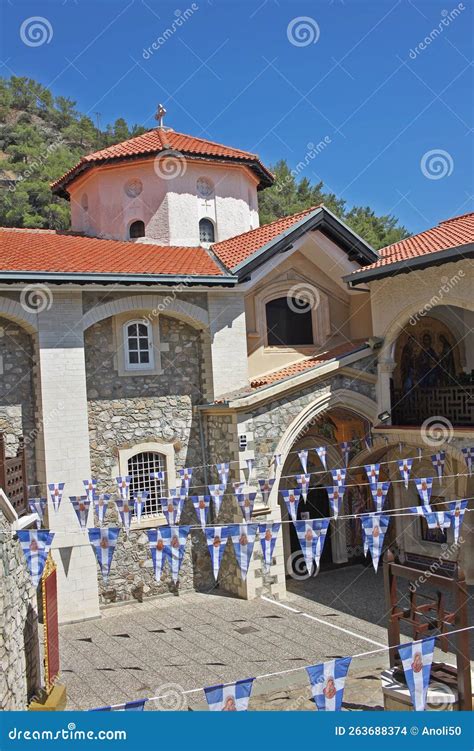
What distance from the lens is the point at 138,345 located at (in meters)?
16.6

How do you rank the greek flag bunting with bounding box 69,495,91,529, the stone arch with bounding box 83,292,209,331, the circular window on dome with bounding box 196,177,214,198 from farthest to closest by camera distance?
the circular window on dome with bounding box 196,177,214,198 < the stone arch with bounding box 83,292,209,331 < the greek flag bunting with bounding box 69,495,91,529

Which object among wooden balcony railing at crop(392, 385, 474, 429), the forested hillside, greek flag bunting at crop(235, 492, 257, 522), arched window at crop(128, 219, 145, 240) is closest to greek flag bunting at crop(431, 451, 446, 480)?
wooden balcony railing at crop(392, 385, 474, 429)

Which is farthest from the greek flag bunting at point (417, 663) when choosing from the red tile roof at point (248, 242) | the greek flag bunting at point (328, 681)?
the red tile roof at point (248, 242)

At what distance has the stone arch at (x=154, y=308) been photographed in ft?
51.8

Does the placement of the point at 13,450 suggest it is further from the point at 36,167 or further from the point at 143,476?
the point at 36,167

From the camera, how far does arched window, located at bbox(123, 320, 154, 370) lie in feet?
53.7

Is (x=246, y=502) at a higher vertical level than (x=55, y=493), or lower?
lower

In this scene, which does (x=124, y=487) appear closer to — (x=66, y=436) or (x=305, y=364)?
(x=66, y=436)

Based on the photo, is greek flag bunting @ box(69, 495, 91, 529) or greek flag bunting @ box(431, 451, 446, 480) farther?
greek flag bunting @ box(431, 451, 446, 480)

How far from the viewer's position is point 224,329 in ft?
56.8

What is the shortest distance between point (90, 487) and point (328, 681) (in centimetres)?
879

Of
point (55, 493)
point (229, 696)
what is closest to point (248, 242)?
point (55, 493)

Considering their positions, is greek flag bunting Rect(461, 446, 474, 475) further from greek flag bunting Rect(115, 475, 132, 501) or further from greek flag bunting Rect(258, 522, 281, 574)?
greek flag bunting Rect(115, 475, 132, 501)

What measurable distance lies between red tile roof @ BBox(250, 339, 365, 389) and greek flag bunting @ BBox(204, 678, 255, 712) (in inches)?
403
